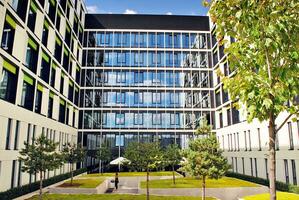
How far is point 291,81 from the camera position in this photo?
5.56 metres

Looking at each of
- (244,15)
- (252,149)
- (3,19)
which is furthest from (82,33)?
(244,15)

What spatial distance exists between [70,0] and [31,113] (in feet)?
66.3

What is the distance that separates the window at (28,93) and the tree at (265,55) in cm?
2313

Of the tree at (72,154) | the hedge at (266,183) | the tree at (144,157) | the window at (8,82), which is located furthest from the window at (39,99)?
the hedge at (266,183)

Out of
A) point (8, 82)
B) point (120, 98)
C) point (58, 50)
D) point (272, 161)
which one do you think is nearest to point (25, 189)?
point (8, 82)

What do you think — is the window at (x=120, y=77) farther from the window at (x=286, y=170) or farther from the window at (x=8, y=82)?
the window at (x=286, y=170)

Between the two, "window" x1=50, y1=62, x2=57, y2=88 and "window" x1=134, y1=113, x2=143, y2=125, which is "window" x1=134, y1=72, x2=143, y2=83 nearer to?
"window" x1=134, y1=113, x2=143, y2=125

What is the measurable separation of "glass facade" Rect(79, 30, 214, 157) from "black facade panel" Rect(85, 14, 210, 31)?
1.10 meters

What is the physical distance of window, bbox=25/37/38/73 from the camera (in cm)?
2616

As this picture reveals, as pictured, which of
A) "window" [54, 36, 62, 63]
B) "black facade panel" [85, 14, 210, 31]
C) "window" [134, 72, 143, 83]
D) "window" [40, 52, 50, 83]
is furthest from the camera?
"black facade panel" [85, 14, 210, 31]

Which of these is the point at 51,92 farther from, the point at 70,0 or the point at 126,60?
the point at 126,60

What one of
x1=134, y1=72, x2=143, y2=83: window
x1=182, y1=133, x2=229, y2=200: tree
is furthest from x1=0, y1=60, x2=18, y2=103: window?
x1=134, y1=72, x2=143, y2=83: window

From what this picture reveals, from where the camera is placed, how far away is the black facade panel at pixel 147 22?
48250 millimetres

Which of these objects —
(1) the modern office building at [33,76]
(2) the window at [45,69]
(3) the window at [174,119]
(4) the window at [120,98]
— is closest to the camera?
(1) the modern office building at [33,76]
